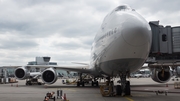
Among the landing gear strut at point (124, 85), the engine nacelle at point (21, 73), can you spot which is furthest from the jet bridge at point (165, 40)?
the engine nacelle at point (21, 73)

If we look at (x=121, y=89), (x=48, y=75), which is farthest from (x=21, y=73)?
(x=121, y=89)

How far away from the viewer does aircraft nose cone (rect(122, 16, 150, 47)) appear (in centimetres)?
1030

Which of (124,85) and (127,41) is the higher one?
(127,41)

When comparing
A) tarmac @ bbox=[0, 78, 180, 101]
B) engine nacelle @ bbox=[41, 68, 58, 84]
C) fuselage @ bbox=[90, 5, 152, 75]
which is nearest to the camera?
fuselage @ bbox=[90, 5, 152, 75]

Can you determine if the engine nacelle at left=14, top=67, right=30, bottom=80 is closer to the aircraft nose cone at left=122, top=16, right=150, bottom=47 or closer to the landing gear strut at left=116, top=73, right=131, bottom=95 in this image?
the landing gear strut at left=116, top=73, right=131, bottom=95

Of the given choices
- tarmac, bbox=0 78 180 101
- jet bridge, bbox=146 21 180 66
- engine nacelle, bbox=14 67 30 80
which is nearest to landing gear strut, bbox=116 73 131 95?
tarmac, bbox=0 78 180 101

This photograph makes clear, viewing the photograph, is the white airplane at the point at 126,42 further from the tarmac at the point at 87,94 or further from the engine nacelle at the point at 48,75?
the engine nacelle at the point at 48,75

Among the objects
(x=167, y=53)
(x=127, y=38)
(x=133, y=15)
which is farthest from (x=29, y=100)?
(x=167, y=53)

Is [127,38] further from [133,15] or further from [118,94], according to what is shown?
[118,94]

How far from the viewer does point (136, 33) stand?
10.3 meters

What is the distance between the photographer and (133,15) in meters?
11.2

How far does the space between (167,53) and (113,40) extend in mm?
3231

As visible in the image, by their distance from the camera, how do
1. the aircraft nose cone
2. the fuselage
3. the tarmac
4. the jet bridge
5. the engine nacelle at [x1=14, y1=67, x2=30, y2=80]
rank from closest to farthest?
the aircraft nose cone → the fuselage → the tarmac → the jet bridge → the engine nacelle at [x1=14, y1=67, x2=30, y2=80]

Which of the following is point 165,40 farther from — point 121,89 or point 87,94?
point 87,94
